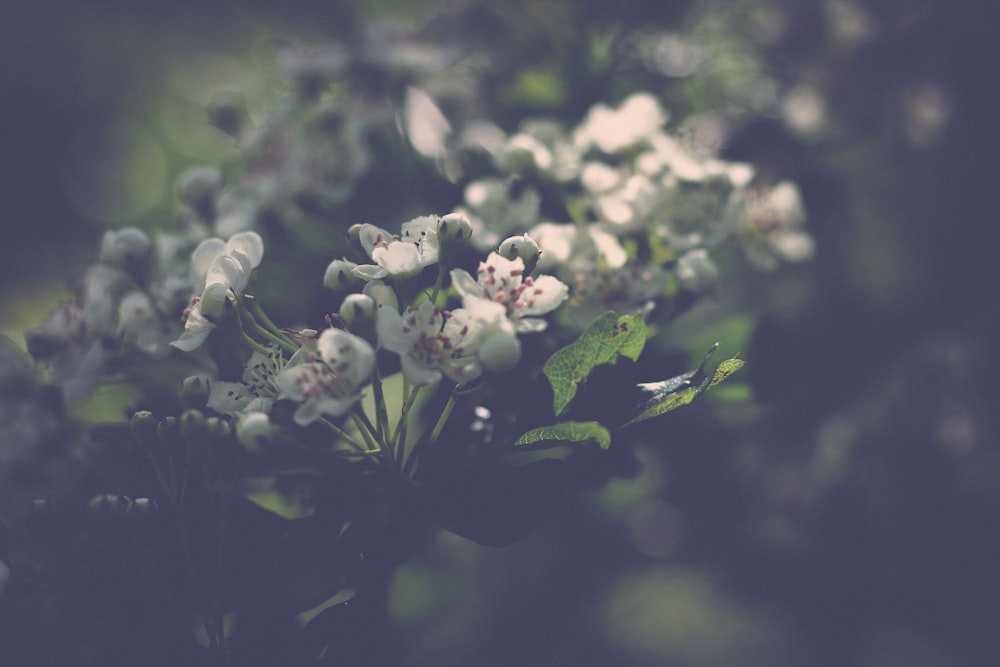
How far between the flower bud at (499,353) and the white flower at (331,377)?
0.13 metres

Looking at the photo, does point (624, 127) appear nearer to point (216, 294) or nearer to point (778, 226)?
point (778, 226)

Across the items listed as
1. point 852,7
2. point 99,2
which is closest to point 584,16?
point 852,7

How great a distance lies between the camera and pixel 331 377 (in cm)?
101

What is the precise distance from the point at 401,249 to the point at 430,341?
137 millimetres

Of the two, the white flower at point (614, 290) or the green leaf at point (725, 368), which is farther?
the white flower at point (614, 290)

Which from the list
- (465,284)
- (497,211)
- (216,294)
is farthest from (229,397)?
(497,211)

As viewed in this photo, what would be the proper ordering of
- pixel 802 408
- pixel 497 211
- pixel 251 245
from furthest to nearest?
pixel 802 408 → pixel 497 211 → pixel 251 245

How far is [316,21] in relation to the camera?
113 inches

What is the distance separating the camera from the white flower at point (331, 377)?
96 centimetres

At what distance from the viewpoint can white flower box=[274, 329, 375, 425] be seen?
38.0 inches

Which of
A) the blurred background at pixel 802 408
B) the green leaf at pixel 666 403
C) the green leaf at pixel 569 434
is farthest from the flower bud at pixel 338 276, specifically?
the blurred background at pixel 802 408

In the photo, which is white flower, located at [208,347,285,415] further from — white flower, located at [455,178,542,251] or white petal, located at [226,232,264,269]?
white flower, located at [455,178,542,251]

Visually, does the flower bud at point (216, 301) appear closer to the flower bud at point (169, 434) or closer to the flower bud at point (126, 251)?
the flower bud at point (169, 434)

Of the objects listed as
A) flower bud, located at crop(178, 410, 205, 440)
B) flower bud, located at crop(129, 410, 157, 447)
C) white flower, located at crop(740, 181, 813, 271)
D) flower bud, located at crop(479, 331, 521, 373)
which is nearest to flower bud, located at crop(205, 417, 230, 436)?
flower bud, located at crop(178, 410, 205, 440)
